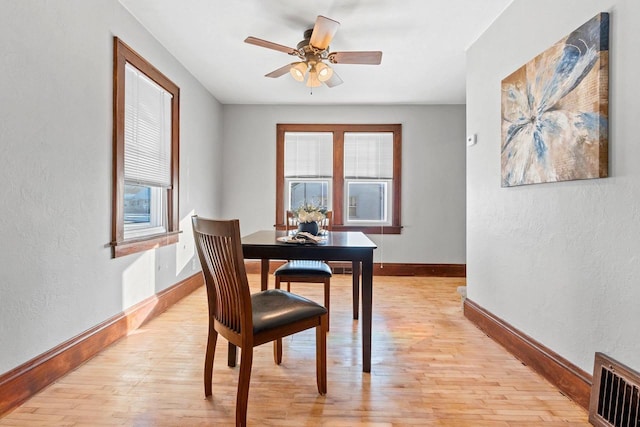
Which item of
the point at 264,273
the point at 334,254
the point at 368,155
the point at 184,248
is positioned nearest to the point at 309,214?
the point at 334,254

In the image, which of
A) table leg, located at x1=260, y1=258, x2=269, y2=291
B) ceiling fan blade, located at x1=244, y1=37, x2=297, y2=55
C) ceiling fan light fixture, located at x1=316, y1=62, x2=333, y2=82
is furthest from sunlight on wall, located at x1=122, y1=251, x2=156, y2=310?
ceiling fan light fixture, located at x1=316, y1=62, x2=333, y2=82

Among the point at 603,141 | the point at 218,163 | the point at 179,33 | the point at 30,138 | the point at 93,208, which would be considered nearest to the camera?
the point at 603,141

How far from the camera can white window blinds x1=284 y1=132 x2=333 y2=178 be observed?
4.78 meters

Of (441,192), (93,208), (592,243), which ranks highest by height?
(441,192)

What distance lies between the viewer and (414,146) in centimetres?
472

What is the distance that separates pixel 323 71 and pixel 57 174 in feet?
6.35

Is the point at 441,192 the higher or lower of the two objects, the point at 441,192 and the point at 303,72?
the lower

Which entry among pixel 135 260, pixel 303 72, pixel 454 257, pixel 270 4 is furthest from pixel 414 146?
pixel 135 260

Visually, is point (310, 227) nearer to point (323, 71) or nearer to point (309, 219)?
point (309, 219)

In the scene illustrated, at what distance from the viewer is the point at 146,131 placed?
2.82 m

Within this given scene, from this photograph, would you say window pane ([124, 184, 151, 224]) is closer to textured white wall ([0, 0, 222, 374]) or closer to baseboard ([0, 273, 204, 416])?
textured white wall ([0, 0, 222, 374])

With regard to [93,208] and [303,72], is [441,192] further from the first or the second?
[93,208]

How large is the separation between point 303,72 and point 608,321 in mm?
2486

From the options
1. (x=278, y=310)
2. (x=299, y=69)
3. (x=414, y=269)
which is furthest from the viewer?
(x=414, y=269)
